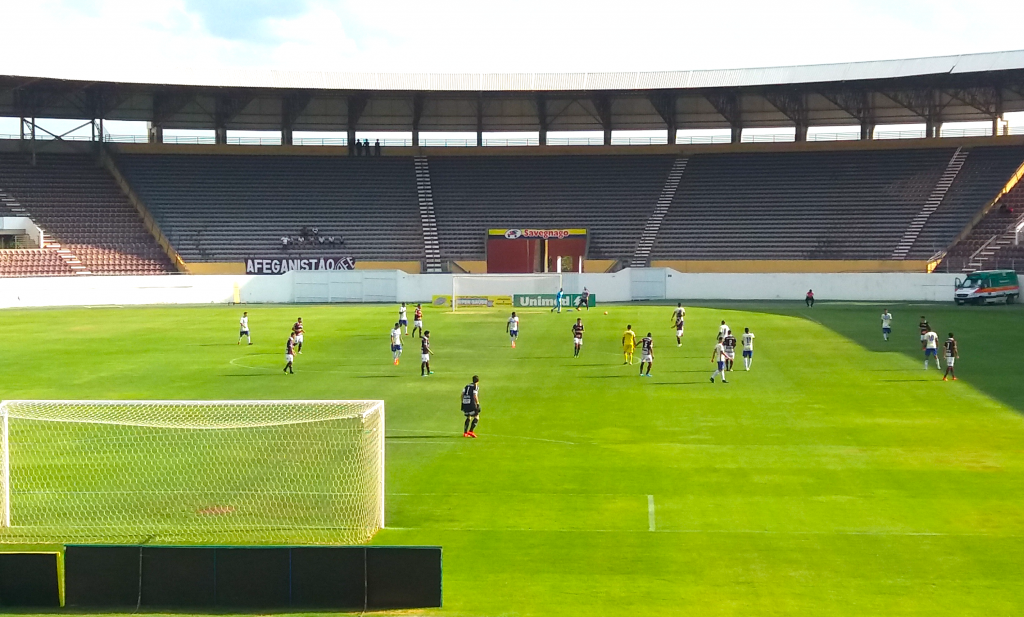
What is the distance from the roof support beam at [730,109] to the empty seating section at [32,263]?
48.3 meters

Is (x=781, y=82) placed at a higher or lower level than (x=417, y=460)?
higher

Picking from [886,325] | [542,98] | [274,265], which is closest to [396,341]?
[886,325]

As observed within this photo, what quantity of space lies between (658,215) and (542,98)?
13641 millimetres

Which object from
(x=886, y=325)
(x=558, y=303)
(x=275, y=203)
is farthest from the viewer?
(x=275, y=203)

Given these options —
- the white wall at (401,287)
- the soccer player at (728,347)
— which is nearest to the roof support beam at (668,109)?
the white wall at (401,287)

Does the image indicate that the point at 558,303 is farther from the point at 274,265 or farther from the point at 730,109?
the point at 730,109

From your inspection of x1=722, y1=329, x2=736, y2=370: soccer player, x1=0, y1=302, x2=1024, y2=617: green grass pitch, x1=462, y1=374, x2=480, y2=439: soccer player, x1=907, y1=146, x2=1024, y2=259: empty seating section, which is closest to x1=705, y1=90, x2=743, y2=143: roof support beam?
x1=907, y1=146, x2=1024, y2=259: empty seating section

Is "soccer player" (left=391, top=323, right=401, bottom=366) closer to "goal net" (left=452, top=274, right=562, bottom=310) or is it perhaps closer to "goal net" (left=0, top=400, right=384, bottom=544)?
"goal net" (left=0, top=400, right=384, bottom=544)

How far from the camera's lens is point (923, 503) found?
20703mm

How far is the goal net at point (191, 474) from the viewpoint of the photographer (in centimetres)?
1939

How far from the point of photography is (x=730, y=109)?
83.7 metres

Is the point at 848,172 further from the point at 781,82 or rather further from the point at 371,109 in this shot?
the point at 371,109

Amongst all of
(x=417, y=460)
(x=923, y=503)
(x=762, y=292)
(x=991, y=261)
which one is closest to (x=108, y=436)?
(x=417, y=460)

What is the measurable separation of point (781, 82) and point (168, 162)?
4662 cm
